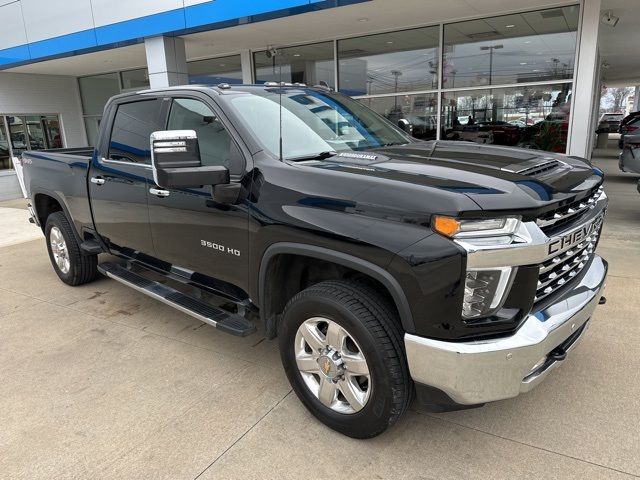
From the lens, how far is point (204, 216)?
3256 mm

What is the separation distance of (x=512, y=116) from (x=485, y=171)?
774cm

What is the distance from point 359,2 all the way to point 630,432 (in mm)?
6942

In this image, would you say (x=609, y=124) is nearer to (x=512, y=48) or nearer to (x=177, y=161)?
(x=512, y=48)

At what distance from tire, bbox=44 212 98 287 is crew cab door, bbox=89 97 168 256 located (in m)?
0.74

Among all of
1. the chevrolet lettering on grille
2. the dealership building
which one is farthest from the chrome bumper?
the dealership building

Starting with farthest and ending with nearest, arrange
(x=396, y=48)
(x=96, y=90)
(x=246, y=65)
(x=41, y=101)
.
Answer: (x=96, y=90) < (x=41, y=101) < (x=246, y=65) < (x=396, y=48)

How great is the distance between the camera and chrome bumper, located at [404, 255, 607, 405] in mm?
2113

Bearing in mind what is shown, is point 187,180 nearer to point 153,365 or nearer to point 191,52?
point 153,365

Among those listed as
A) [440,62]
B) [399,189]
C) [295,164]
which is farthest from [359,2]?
[399,189]

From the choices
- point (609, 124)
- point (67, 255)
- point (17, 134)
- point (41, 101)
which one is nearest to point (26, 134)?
point (17, 134)

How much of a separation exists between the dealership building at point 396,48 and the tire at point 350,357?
6172 mm

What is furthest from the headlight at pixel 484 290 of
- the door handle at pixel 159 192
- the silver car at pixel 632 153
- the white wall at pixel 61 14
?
the silver car at pixel 632 153

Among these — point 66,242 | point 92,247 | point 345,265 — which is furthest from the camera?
point 66,242

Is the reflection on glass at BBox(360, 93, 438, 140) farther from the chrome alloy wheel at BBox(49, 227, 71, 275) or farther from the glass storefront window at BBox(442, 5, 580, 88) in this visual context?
the chrome alloy wheel at BBox(49, 227, 71, 275)
